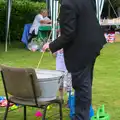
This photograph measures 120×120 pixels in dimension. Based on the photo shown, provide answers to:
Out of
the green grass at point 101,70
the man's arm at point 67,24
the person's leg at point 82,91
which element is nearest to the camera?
the man's arm at point 67,24

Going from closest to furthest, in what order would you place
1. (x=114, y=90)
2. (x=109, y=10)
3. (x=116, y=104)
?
1. (x=116, y=104)
2. (x=114, y=90)
3. (x=109, y=10)

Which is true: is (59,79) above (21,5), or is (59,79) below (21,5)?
below

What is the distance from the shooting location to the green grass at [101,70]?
5184 millimetres

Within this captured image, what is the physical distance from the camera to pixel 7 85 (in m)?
3.89

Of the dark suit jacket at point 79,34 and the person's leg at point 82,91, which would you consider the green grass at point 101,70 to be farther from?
the dark suit jacket at point 79,34

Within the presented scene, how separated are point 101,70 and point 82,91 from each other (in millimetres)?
4493

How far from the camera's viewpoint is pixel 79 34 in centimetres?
373

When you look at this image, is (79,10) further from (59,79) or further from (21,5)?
(21,5)

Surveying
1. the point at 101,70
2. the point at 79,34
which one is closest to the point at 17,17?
the point at 101,70

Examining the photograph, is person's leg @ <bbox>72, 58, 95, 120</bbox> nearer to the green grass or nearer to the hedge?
the green grass

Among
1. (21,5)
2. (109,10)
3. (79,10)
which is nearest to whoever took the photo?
(79,10)

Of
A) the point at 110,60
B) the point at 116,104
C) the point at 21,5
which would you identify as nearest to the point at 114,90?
the point at 116,104

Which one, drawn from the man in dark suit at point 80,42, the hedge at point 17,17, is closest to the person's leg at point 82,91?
the man in dark suit at point 80,42

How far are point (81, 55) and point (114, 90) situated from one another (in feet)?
8.86
